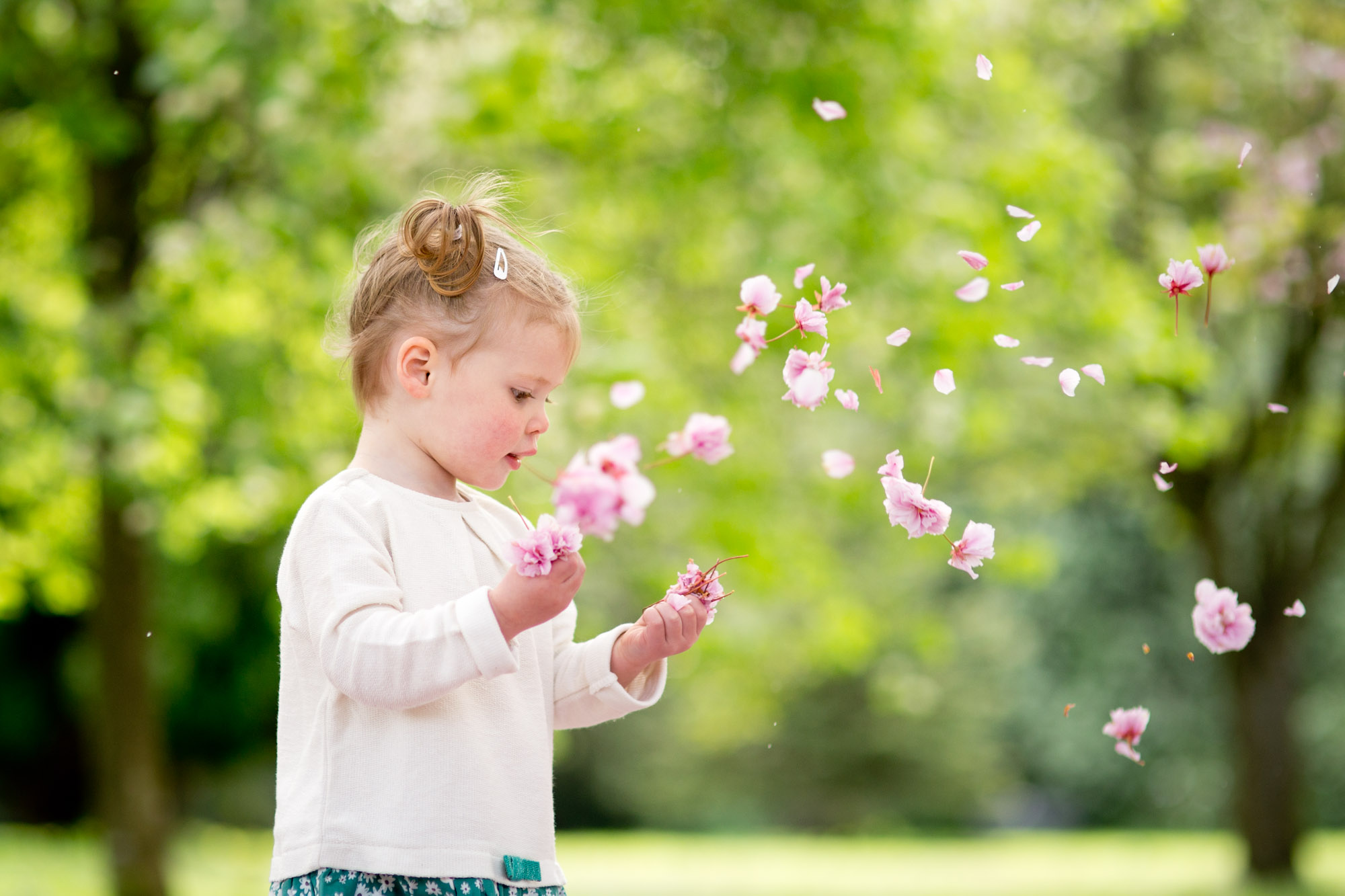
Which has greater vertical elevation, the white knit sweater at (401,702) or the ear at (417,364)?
the ear at (417,364)

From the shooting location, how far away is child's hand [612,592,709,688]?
71.2 inches

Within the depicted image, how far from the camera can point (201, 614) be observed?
13055 millimetres

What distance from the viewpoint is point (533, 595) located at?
151cm

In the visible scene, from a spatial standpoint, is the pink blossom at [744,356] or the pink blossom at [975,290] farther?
the pink blossom at [975,290]

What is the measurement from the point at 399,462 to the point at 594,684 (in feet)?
1.43

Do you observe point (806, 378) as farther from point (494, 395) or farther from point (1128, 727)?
point (1128, 727)

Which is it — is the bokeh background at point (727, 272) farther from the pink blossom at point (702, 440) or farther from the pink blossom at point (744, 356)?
the pink blossom at point (702, 440)

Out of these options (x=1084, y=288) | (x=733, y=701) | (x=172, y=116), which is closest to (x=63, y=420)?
(x=172, y=116)

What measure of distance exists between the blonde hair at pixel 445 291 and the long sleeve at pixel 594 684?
0.43 metres

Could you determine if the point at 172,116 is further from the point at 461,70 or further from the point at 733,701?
the point at 733,701

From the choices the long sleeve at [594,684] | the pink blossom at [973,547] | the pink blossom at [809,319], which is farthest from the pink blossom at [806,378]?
the long sleeve at [594,684]

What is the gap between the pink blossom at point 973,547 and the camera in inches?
74.7

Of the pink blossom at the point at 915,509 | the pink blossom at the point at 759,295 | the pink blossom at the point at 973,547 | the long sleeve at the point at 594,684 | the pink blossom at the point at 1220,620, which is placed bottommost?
the long sleeve at the point at 594,684

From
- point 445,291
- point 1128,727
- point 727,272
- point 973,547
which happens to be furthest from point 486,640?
point 727,272
